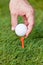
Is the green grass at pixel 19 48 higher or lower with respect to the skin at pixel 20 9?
lower

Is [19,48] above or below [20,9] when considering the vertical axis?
below

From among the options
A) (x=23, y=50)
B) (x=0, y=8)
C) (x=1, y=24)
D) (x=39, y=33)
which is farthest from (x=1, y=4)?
(x=23, y=50)

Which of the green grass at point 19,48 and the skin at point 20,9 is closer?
the skin at point 20,9

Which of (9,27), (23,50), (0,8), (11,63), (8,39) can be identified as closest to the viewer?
(11,63)

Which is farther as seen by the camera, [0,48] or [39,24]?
[39,24]

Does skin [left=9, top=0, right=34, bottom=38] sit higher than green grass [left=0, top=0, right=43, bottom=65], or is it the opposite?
skin [left=9, top=0, right=34, bottom=38]

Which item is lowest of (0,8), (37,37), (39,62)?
(39,62)

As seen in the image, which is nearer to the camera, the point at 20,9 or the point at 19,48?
the point at 20,9

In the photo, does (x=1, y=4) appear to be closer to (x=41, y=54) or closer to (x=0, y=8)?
(x=0, y=8)

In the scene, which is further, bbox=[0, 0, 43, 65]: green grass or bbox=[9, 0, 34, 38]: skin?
bbox=[0, 0, 43, 65]: green grass

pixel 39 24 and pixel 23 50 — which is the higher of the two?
pixel 39 24

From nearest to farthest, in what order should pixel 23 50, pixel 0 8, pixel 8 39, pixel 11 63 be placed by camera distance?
pixel 11 63 < pixel 23 50 < pixel 8 39 < pixel 0 8
